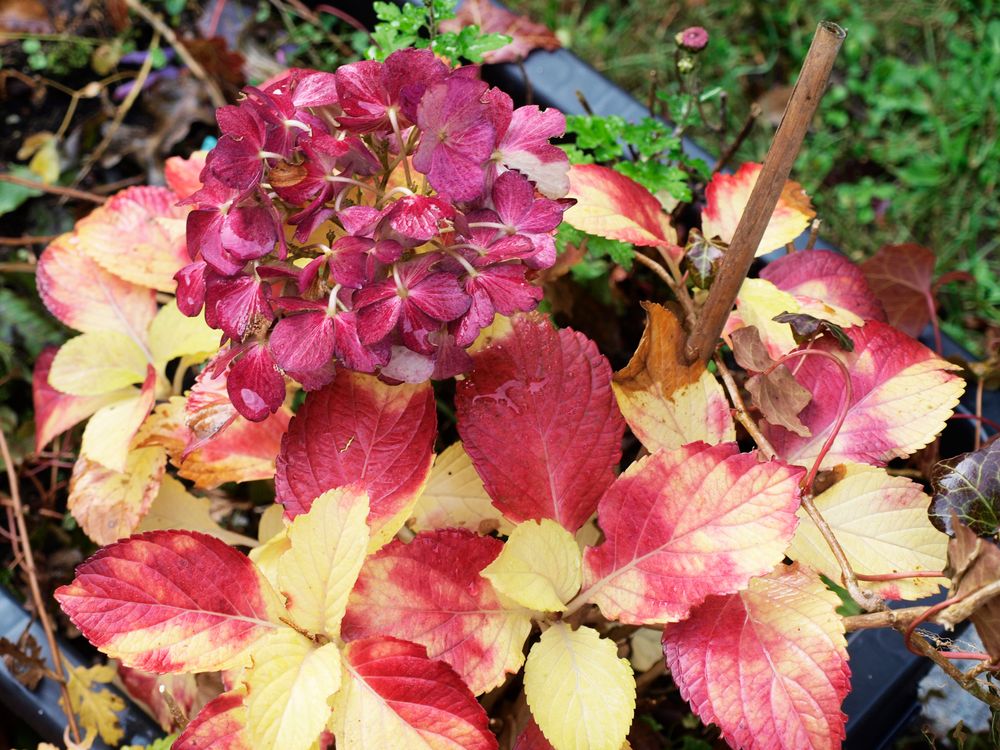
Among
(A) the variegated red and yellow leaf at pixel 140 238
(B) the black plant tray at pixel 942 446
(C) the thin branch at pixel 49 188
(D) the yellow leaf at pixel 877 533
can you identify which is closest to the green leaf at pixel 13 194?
(C) the thin branch at pixel 49 188

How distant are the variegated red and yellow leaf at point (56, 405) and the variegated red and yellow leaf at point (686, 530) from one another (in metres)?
0.56

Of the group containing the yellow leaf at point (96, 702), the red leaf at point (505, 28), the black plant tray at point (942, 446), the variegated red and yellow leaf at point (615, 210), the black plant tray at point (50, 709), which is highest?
the red leaf at point (505, 28)

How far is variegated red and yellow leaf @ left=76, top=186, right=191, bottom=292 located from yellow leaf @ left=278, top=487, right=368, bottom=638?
0.39 m

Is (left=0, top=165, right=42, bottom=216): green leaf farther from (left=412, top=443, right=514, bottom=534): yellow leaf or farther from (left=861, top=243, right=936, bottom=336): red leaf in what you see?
(left=861, top=243, right=936, bottom=336): red leaf

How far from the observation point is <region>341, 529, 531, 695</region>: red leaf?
25.8 inches

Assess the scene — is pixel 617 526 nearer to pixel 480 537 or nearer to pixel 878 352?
pixel 480 537

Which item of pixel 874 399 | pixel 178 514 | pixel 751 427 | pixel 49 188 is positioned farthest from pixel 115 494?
pixel 874 399

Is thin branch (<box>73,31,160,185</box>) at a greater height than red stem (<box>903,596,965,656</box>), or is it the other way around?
red stem (<box>903,596,965,656</box>)

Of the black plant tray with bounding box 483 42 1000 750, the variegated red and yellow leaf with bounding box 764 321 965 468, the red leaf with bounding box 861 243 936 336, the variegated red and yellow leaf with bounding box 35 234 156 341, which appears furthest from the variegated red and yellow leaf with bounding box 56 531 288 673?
the red leaf with bounding box 861 243 936 336

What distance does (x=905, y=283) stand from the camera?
104cm

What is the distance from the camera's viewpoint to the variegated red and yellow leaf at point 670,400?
0.72 m

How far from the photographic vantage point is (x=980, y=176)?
1634 mm

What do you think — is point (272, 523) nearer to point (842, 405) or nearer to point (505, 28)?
point (842, 405)

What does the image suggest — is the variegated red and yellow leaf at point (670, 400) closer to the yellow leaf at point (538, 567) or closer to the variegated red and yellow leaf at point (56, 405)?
the yellow leaf at point (538, 567)
